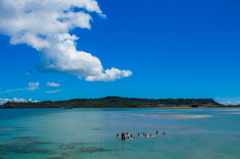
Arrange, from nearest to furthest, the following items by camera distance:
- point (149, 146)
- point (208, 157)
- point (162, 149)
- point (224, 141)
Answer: point (208, 157), point (162, 149), point (149, 146), point (224, 141)

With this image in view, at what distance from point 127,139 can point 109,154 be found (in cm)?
1480

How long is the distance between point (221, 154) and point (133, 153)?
15.8 metres

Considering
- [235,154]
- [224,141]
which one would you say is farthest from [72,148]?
[224,141]

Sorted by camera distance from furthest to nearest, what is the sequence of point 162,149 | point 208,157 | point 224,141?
point 224,141, point 162,149, point 208,157

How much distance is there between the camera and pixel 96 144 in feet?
159

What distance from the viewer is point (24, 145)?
48031mm

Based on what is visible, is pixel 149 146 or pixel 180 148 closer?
pixel 180 148

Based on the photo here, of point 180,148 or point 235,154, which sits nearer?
point 235,154

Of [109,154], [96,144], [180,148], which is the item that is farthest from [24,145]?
[180,148]

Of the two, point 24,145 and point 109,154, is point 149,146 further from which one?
point 24,145

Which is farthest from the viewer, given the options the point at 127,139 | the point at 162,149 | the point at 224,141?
the point at 127,139

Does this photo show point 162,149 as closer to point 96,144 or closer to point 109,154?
point 109,154

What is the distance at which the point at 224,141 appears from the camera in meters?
50.5

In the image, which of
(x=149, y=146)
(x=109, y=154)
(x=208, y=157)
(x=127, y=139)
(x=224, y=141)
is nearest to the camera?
(x=208, y=157)
